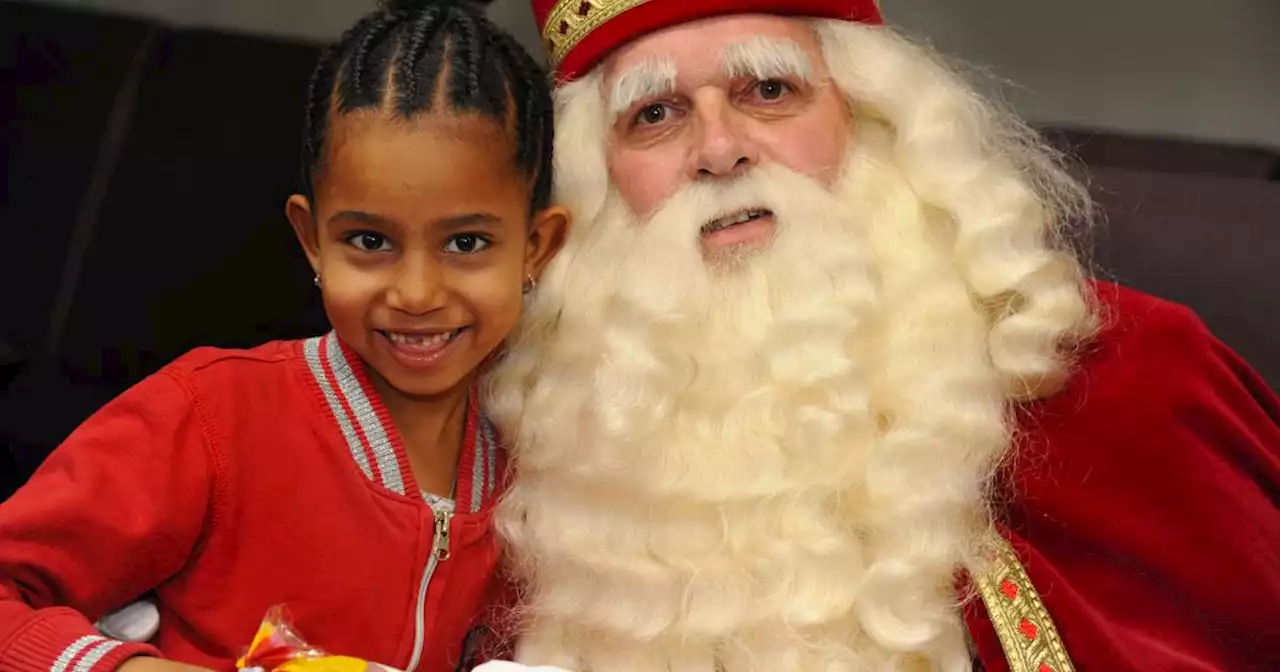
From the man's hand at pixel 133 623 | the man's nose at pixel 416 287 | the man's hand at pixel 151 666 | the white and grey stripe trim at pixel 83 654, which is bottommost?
the man's hand at pixel 133 623

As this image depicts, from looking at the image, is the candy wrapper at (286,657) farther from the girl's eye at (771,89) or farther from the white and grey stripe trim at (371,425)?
the girl's eye at (771,89)

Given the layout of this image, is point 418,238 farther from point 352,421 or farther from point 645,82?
point 645,82

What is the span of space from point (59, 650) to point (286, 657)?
0.57ft

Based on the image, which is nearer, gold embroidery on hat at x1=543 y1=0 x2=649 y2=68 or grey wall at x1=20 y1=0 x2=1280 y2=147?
gold embroidery on hat at x1=543 y1=0 x2=649 y2=68

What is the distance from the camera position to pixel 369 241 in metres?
1.06

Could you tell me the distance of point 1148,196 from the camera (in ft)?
5.60

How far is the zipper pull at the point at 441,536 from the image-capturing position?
45.1 inches

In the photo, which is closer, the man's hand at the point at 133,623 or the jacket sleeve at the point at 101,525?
the jacket sleeve at the point at 101,525

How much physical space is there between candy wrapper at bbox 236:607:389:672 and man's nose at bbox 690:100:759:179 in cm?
61

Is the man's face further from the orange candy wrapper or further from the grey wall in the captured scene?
the grey wall

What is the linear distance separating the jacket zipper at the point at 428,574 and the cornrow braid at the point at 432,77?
0.33 meters

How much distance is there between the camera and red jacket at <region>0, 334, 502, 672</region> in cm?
97

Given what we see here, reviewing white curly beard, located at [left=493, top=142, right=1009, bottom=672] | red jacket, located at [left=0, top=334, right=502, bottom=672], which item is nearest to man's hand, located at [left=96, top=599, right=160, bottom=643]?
red jacket, located at [left=0, top=334, right=502, bottom=672]

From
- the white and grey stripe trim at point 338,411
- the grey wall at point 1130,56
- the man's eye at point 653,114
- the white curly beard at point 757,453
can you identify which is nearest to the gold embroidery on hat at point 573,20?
the man's eye at point 653,114
